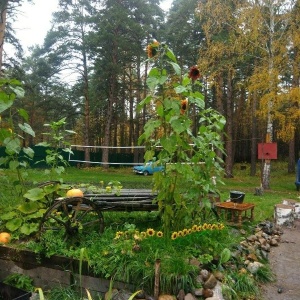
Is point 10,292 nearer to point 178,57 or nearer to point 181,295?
point 181,295

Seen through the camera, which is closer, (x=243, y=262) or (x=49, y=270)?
(x=49, y=270)

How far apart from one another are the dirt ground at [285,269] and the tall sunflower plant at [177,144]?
0.96m

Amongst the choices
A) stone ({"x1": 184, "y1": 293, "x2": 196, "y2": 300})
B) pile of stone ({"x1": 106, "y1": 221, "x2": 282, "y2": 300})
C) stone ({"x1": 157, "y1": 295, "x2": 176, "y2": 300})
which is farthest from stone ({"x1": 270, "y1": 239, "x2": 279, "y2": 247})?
stone ({"x1": 157, "y1": 295, "x2": 176, "y2": 300})

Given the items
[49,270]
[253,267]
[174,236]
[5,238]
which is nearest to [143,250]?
[174,236]

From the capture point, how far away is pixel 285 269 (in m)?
3.40

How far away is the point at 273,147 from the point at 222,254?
23.2 feet

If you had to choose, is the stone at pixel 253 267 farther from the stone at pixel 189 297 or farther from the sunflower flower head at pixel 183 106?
the sunflower flower head at pixel 183 106

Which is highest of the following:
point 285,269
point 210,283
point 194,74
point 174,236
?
point 194,74

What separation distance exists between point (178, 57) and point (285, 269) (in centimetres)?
1304

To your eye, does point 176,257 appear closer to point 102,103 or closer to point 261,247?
point 261,247

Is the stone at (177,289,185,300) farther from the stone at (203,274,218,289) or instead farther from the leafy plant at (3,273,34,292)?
the leafy plant at (3,273,34,292)

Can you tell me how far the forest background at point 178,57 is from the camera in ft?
32.4

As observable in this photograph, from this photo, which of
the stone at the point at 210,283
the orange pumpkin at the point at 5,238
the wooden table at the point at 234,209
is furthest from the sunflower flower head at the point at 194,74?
the wooden table at the point at 234,209

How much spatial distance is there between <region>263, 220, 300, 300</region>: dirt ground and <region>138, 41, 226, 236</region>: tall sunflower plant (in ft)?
3.15
